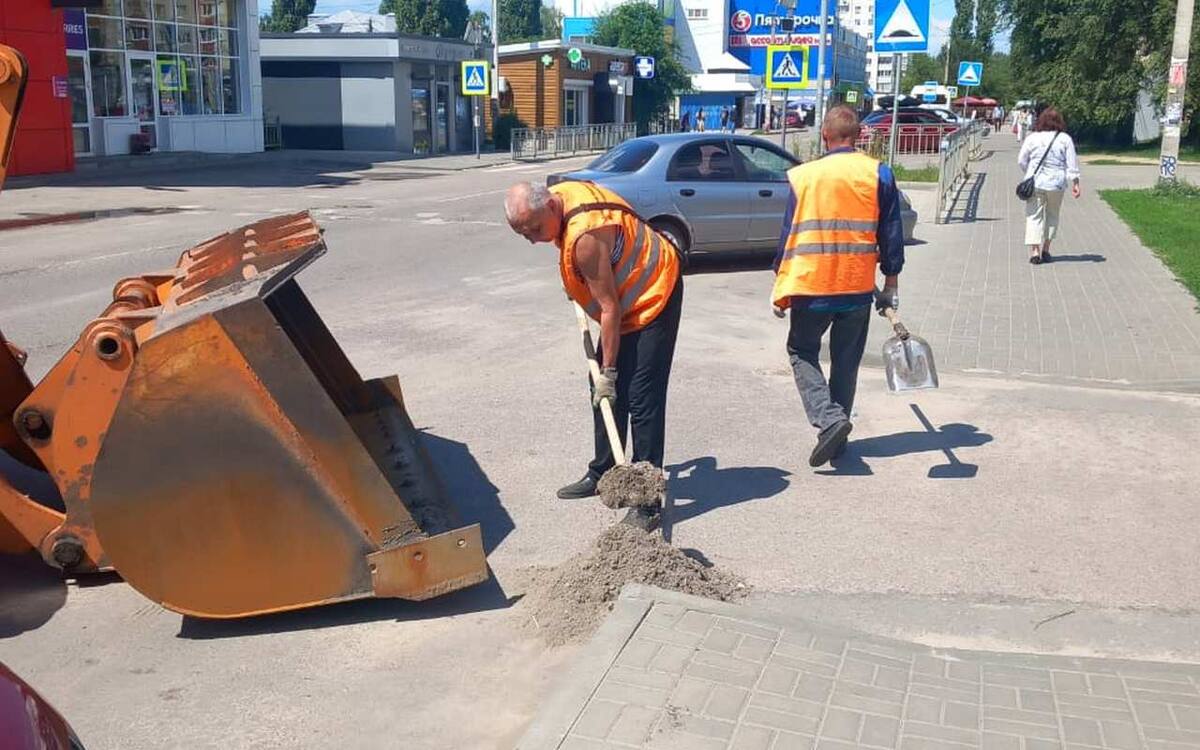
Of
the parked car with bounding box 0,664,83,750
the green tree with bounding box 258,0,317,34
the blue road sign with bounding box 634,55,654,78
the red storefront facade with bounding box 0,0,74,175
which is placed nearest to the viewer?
the parked car with bounding box 0,664,83,750

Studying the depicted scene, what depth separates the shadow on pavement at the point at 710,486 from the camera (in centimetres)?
576

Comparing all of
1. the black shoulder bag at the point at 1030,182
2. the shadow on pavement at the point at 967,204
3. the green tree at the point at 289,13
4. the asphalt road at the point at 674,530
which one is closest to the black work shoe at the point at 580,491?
the asphalt road at the point at 674,530

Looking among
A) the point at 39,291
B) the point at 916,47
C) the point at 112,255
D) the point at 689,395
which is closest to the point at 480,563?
the point at 689,395

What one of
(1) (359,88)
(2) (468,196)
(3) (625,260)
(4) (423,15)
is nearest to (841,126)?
(3) (625,260)

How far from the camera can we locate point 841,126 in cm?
627

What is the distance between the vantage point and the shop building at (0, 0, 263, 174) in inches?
1008

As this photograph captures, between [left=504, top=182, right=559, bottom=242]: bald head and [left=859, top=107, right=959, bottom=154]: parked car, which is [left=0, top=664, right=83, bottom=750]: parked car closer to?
[left=504, top=182, right=559, bottom=242]: bald head

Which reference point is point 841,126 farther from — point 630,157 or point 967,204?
point 967,204

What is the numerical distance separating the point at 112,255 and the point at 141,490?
11.1 metres

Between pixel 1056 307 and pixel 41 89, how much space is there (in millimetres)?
22821

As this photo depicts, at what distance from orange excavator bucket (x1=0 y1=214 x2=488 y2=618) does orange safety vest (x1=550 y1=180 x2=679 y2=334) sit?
1.20 meters

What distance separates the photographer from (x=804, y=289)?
621cm

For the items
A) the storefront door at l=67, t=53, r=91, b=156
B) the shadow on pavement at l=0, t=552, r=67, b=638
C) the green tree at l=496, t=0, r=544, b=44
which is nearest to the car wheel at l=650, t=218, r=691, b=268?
the shadow on pavement at l=0, t=552, r=67, b=638

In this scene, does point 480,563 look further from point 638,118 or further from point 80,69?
point 638,118
